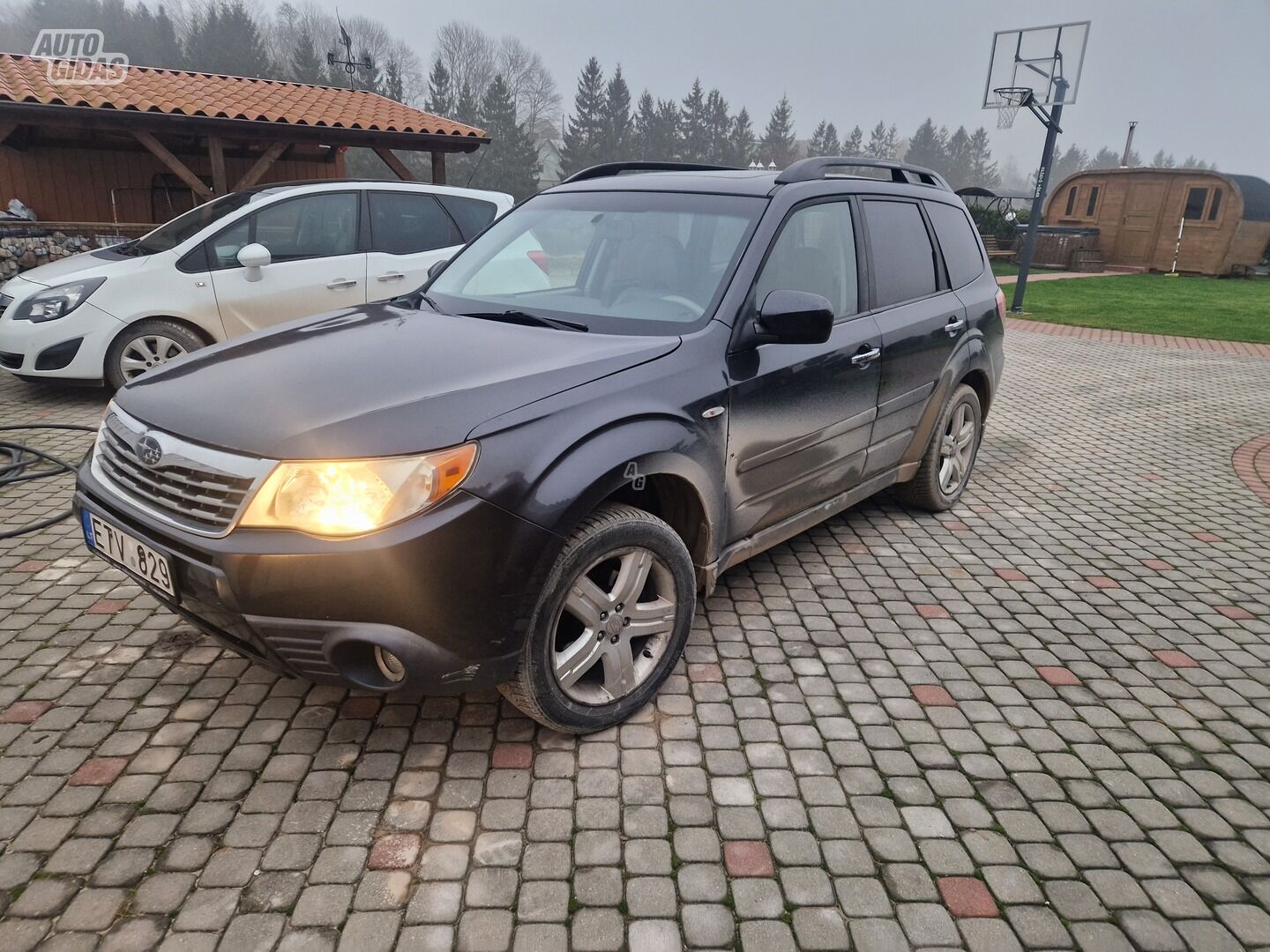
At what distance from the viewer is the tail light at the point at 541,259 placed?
3865 mm

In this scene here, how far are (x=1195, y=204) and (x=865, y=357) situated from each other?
30.5 metres

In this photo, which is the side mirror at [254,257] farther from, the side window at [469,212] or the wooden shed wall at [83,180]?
the wooden shed wall at [83,180]

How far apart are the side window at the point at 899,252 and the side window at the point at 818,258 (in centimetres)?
22

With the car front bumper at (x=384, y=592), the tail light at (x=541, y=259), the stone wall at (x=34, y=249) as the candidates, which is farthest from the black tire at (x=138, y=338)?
the stone wall at (x=34, y=249)

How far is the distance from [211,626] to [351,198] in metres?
6.25

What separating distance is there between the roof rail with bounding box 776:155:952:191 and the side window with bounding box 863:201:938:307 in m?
0.23

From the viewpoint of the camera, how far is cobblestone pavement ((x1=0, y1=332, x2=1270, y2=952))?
2.21 meters

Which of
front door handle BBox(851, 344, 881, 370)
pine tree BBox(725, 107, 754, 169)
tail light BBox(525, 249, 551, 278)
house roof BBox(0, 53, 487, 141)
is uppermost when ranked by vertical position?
pine tree BBox(725, 107, 754, 169)

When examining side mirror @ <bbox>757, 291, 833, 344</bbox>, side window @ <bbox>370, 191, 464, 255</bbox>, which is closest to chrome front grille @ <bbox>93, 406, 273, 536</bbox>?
side mirror @ <bbox>757, 291, 833, 344</bbox>

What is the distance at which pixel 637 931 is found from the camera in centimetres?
216

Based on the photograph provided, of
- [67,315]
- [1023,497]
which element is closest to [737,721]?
[1023,497]

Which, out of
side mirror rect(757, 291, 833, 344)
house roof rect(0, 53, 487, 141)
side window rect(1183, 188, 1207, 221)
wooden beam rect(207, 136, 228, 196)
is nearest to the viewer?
side mirror rect(757, 291, 833, 344)

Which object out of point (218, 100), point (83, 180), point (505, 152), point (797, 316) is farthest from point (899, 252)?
point (505, 152)

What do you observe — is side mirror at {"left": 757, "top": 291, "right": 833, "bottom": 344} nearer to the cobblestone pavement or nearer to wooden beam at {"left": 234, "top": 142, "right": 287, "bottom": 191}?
the cobblestone pavement
